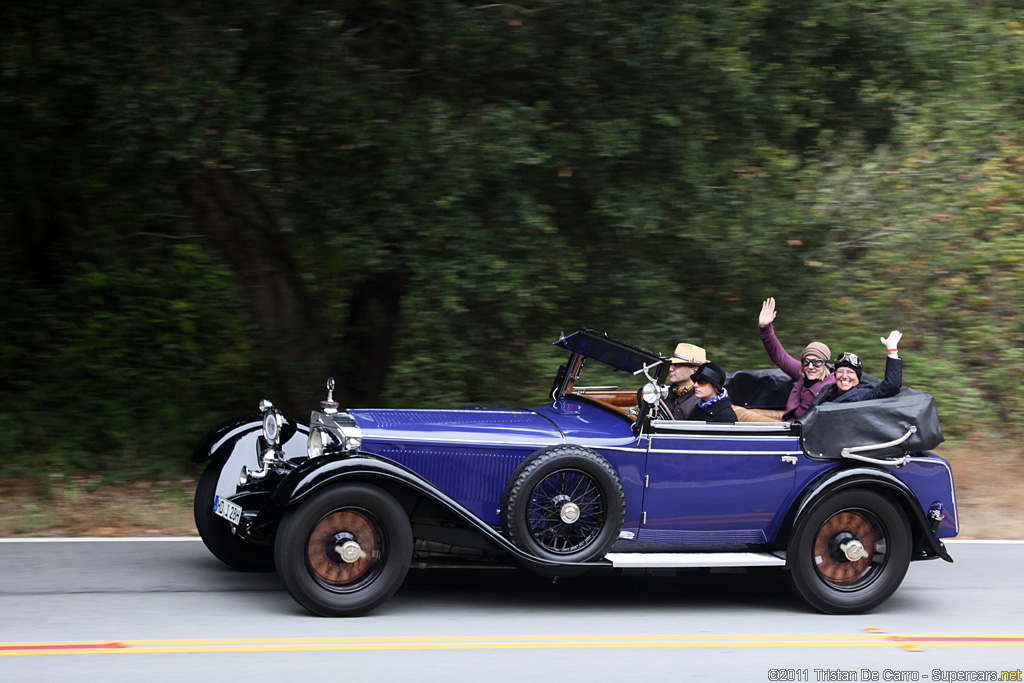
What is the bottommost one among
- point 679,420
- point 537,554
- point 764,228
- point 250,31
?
point 537,554

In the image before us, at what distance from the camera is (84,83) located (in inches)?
315

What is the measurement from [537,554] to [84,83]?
510 cm

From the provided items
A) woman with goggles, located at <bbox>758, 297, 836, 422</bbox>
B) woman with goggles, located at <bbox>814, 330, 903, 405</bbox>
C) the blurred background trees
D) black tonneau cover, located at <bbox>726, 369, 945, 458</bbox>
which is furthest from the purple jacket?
the blurred background trees

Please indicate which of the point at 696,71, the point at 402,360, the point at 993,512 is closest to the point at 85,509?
the point at 402,360

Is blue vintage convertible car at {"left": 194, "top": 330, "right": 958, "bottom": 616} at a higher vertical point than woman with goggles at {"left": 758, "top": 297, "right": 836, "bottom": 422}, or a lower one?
lower

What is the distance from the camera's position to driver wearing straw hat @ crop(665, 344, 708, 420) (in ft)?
21.5

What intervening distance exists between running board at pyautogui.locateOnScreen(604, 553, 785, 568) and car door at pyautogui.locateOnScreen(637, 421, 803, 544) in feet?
0.33

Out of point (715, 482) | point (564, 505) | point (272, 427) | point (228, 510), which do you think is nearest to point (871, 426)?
point (715, 482)

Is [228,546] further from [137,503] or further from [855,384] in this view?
[855,384]

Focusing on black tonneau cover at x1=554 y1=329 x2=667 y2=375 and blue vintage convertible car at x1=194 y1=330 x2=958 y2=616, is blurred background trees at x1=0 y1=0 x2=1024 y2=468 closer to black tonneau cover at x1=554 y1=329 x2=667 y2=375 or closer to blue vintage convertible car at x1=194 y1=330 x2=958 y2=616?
black tonneau cover at x1=554 y1=329 x2=667 y2=375

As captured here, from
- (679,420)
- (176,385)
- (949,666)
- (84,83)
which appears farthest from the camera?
(176,385)

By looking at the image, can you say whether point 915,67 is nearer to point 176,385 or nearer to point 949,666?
point 949,666

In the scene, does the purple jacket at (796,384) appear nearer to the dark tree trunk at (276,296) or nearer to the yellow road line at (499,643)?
the yellow road line at (499,643)

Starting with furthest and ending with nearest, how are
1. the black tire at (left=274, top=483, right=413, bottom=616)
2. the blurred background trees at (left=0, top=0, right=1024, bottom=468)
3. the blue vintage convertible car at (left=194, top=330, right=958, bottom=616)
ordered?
the blurred background trees at (left=0, top=0, right=1024, bottom=468)
the blue vintage convertible car at (left=194, top=330, right=958, bottom=616)
the black tire at (left=274, top=483, right=413, bottom=616)
